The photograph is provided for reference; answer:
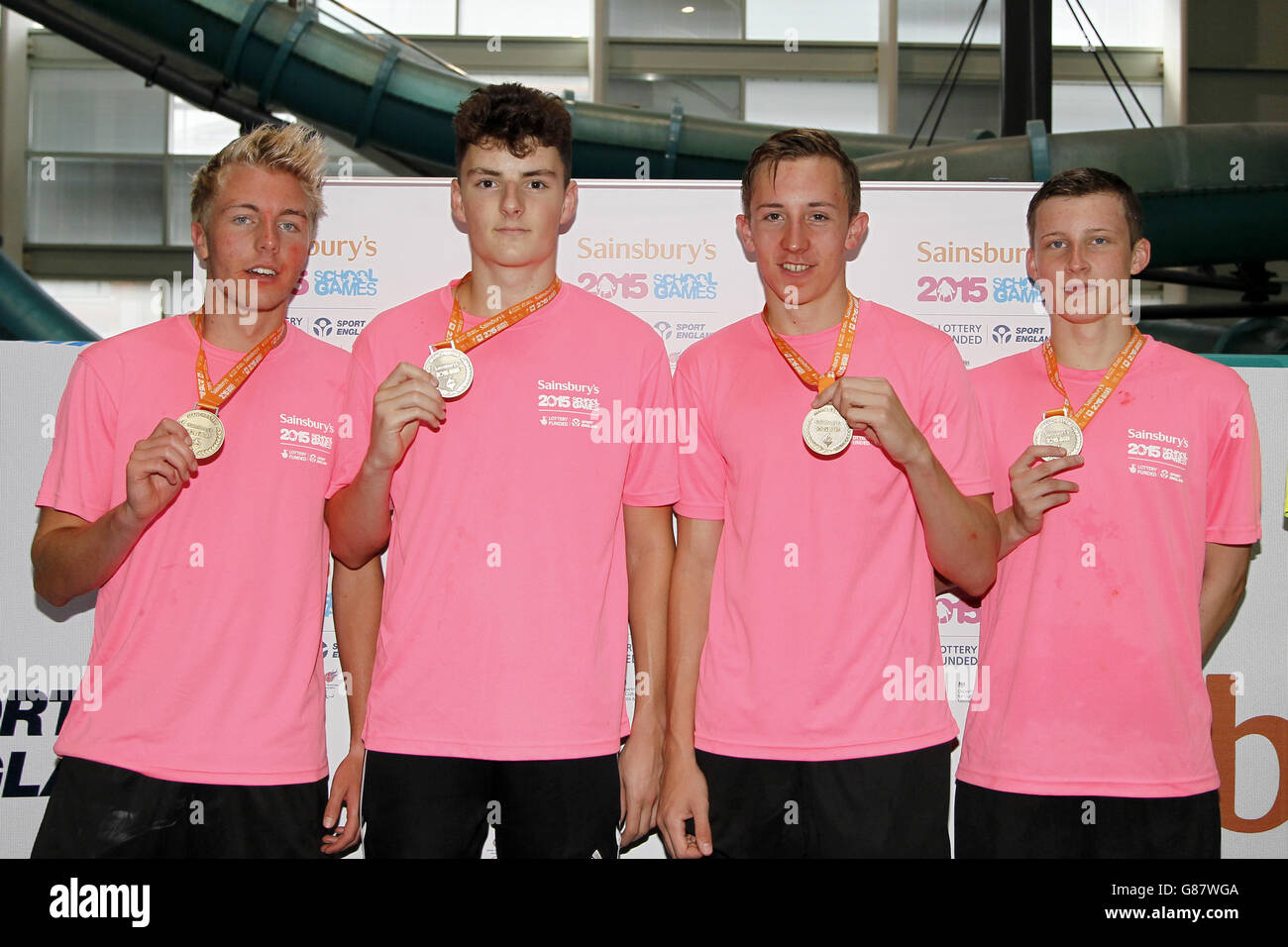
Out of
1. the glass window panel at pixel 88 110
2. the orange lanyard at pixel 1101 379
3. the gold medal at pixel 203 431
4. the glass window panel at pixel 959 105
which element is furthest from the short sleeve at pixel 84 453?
the glass window panel at pixel 88 110

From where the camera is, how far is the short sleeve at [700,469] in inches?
115

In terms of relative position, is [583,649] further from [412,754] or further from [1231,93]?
[1231,93]

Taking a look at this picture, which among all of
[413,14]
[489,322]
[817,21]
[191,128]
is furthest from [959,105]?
[489,322]

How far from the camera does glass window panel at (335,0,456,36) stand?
47.2 ft

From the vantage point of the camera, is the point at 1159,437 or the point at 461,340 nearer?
the point at 461,340

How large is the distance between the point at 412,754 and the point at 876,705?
1.19 metres

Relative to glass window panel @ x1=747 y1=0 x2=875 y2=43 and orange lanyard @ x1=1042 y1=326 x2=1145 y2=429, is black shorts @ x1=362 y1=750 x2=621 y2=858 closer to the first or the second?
orange lanyard @ x1=1042 y1=326 x2=1145 y2=429

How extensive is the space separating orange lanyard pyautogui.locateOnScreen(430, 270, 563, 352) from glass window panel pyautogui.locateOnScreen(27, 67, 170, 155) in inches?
572

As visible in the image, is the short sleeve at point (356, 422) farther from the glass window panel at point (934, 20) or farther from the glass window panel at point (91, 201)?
the glass window panel at point (91, 201)

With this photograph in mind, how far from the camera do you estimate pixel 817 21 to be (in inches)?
578

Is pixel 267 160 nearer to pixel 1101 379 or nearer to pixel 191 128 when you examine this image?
pixel 1101 379

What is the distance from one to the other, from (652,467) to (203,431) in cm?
124
